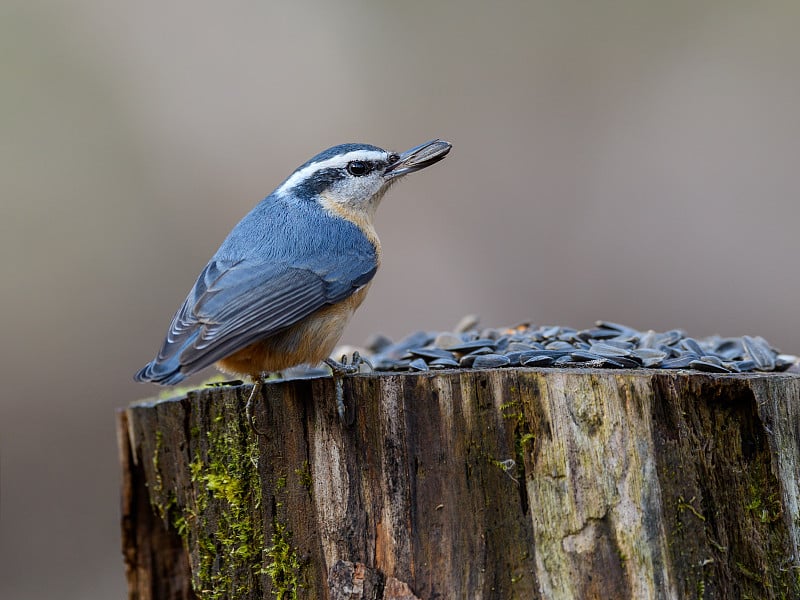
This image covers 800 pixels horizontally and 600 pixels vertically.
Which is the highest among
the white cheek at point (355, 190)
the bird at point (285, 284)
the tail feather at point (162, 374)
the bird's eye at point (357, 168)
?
the bird's eye at point (357, 168)

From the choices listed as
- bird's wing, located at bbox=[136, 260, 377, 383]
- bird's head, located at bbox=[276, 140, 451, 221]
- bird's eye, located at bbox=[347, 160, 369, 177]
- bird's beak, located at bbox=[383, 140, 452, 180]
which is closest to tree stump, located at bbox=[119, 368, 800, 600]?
bird's wing, located at bbox=[136, 260, 377, 383]

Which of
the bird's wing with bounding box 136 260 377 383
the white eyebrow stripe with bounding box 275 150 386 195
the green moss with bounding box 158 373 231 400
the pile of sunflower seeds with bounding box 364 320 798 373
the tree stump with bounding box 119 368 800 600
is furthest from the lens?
the white eyebrow stripe with bounding box 275 150 386 195

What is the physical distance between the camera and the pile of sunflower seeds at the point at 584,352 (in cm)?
362

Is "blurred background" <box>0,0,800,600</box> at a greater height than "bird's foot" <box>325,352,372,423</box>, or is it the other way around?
"blurred background" <box>0,0,800,600</box>

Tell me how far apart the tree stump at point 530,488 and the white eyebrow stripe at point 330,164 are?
5.41 feet

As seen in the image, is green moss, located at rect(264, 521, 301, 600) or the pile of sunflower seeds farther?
the pile of sunflower seeds

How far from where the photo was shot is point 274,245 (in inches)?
160

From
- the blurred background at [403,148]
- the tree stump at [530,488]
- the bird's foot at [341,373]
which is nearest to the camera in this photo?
the tree stump at [530,488]

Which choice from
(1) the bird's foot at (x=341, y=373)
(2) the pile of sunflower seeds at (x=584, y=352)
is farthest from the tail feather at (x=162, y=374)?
(2) the pile of sunflower seeds at (x=584, y=352)

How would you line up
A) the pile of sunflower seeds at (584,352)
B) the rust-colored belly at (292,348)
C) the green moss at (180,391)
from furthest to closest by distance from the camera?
the green moss at (180,391) → the rust-colored belly at (292,348) → the pile of sunflower seeds at (584,352)

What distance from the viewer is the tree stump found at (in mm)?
2975

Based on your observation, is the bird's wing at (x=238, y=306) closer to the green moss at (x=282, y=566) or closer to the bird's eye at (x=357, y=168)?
the green moss at (x=282, y=566)

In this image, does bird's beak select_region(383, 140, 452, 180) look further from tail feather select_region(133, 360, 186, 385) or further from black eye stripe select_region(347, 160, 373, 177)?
tail feather select_region(133, 360, 186, 385)

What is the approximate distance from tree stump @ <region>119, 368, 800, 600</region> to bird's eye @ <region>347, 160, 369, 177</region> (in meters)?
1.68
